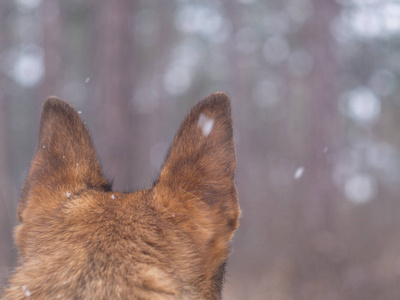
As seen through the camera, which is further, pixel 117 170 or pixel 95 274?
pixel 117 170

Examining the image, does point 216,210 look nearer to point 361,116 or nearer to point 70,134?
point 70,134

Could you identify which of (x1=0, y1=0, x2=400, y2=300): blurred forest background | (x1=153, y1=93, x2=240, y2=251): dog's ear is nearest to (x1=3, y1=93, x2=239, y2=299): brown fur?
(x1=153, y1=93, x2=240, y2=251): dog's ear

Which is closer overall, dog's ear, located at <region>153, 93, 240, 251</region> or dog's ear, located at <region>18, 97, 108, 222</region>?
dog's ear, located at <region>153, 93, 240, 251</region>

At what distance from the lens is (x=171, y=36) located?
27.7 metres

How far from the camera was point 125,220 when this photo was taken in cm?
184

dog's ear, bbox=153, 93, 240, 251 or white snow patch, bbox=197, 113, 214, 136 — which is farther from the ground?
white snow patch, bbox=197, 113, 214, 136

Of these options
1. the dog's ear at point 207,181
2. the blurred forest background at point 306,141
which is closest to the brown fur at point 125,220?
the dog's ear at point 207,181

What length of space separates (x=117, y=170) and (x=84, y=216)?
5647mm

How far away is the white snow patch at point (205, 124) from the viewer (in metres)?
2.11

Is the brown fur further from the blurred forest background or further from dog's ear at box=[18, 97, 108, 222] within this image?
the blurred forest background

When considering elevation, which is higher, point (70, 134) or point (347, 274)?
point (70, 134)

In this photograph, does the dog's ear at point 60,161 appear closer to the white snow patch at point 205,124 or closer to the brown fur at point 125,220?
the brown fur at point 125,220

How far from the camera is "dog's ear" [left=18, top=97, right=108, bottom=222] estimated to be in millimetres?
2182

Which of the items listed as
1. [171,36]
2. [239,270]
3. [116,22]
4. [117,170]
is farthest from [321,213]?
[171,36]
